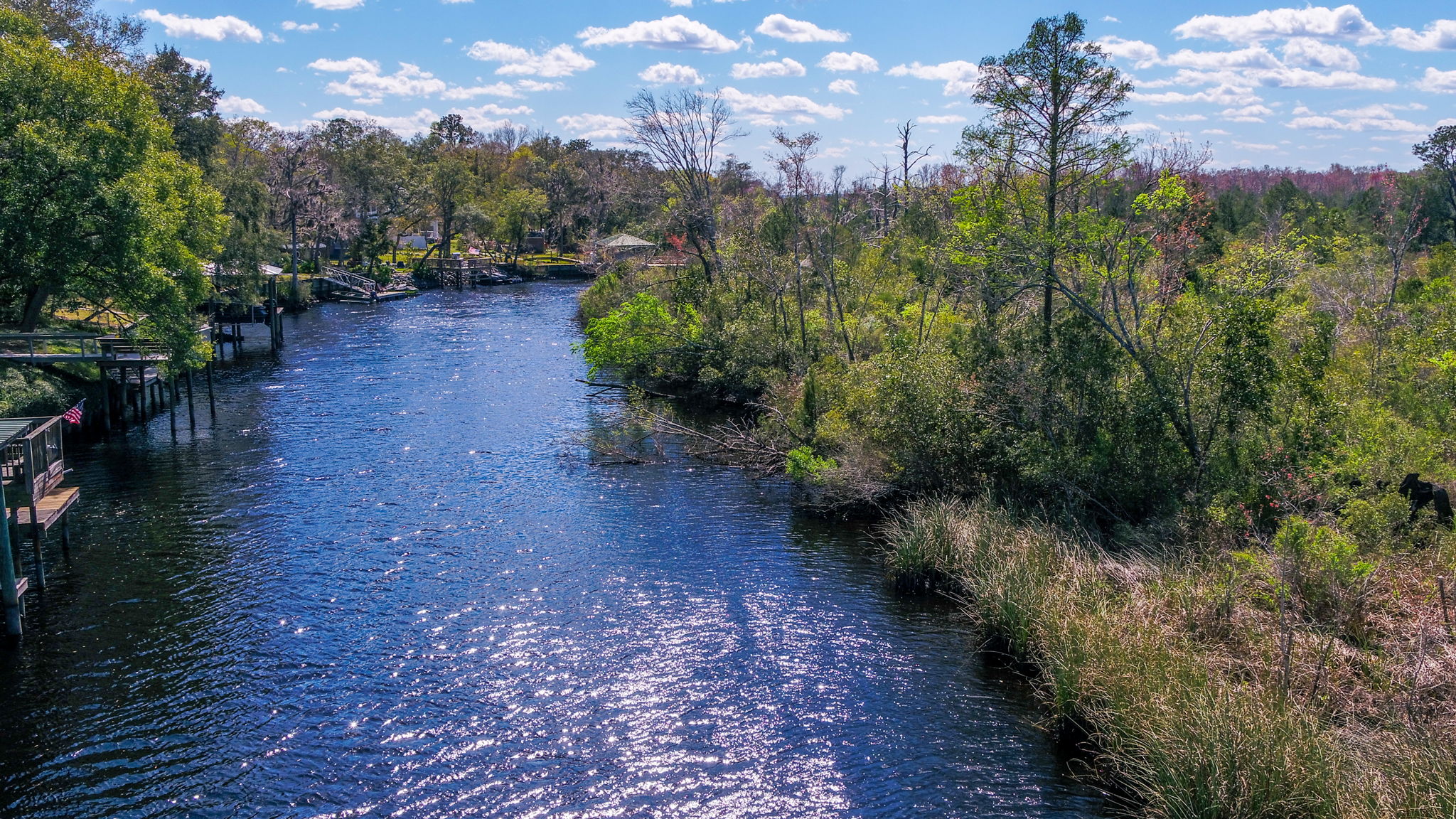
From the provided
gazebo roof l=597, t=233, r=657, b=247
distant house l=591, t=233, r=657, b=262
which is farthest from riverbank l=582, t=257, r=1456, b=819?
gazebo roof l=597, t=233, r=657, b=247

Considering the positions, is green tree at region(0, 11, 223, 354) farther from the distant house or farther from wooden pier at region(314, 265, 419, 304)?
wooden pier at region(314, 265, 419, 304)

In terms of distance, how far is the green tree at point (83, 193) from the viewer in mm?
28016

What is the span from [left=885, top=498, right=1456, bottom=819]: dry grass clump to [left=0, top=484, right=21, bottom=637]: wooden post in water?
18.9 m

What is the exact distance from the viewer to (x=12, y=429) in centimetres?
1923

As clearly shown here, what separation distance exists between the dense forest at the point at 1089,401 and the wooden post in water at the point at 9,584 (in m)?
14.1

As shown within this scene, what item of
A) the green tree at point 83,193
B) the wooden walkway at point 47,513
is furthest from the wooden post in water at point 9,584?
the green tree at point 83,193

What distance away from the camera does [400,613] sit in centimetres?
1994

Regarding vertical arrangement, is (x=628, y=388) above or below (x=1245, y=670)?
above

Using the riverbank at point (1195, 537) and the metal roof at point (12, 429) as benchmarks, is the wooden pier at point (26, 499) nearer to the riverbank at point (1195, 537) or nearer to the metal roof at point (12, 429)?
the metal roof at point (12, 429)

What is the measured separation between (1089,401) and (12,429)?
A: 915 inches

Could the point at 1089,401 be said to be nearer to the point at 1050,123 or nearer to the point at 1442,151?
the point at 1050,123

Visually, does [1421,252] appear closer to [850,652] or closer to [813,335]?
[813,335]

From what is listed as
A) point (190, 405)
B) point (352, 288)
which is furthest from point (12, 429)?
point (352, 288)

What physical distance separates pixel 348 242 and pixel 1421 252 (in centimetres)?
8468
